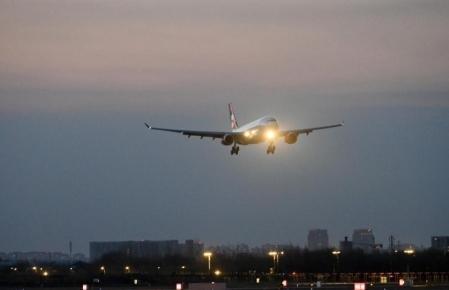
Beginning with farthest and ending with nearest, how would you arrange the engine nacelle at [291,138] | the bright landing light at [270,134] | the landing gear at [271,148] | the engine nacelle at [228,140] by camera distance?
the engine nacelle at [228,140] < the bright landing light at [270,134] < the engine nacelle at [291,138] < the landing gear at [271,148]

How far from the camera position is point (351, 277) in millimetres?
192875

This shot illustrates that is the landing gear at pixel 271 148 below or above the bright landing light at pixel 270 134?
below

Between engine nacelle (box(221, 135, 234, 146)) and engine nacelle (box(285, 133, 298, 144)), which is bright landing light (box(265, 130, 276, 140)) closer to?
engine nacelle (box(285, 133, 298, 144))

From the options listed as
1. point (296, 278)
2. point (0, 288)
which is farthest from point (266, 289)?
point (296, 278)

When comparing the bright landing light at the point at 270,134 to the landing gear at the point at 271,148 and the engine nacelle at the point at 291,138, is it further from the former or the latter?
the engine nacelle at the point at 291,138

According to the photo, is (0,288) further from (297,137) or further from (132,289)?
(297,137)

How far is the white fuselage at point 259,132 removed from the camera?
134625 mm

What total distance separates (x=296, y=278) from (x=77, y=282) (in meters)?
36.0

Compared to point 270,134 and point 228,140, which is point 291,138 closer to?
point 270,134

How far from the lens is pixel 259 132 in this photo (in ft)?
443

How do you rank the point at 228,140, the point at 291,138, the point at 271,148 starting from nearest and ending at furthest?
the point at 291,138 < the point at 271,148 < the point at 228,140

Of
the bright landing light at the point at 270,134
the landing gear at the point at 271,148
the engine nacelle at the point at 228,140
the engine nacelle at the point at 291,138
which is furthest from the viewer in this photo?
the engine nacelle at the point at 228,140

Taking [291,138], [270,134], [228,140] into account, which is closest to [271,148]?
[270,134]

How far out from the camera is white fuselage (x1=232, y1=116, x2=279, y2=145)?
135 metres
